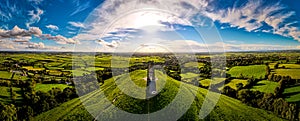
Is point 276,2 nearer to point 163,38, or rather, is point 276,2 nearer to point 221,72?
point 221,72

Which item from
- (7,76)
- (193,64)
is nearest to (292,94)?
(193,64)

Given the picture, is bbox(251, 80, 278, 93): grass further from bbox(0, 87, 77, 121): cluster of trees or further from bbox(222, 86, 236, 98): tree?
bbox(0, 87, 77, 121): cluster of trees

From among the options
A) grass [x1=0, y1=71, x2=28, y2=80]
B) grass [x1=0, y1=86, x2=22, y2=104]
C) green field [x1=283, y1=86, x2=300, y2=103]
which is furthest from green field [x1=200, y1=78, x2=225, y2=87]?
grass [x1=0, y1=71, x2=28, y2=80]

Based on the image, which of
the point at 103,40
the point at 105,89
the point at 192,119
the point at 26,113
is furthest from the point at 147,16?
Result: the point at 26,113

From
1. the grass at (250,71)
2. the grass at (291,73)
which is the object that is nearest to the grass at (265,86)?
the grass at (250,71)

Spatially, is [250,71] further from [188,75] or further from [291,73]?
[188,75]
